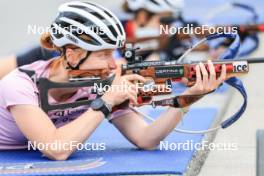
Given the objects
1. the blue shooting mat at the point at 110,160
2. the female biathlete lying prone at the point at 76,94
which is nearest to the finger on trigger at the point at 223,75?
the female biathlete lying prone at the point at 76,94

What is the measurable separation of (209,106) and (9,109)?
310 centimetres

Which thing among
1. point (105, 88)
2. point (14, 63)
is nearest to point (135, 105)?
point (105, 88)

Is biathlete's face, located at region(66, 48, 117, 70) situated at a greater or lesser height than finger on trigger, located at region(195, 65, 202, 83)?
greater

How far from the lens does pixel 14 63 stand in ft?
24.1

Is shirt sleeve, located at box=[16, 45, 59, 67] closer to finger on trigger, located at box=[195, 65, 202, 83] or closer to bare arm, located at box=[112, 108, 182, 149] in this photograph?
bare arm, located at box=[112, 108, 182, 149]

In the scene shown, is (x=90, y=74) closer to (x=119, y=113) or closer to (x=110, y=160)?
(x=119, y=113)

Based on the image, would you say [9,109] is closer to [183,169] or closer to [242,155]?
[183,169]

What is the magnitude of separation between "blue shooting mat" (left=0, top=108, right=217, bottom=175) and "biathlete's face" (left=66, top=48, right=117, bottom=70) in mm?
578

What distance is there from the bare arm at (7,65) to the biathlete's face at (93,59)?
69.9 inches

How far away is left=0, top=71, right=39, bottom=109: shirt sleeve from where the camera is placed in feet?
17.9

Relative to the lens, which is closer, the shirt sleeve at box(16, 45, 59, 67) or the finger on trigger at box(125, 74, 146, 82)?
the finger on trigger at box(125, 74, 146, 82)

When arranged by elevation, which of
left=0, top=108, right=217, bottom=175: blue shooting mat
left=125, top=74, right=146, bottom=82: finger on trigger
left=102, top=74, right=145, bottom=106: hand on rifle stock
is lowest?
left=0, top=108, right=217, bottom=175: blue shooting mat

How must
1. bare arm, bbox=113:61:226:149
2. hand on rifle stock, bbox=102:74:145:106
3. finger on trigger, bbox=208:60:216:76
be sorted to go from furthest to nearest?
bare arm, bbox=113:61:226:149 < hand on rifle stock, bbox=102:74:145:106 < finger on trigger, bbox=208:60:216:76

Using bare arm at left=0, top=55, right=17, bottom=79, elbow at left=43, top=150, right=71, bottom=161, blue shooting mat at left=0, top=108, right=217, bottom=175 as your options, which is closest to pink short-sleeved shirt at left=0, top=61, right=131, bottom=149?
blue shooting mat at left=0, top=108, right=217, bottom=175
